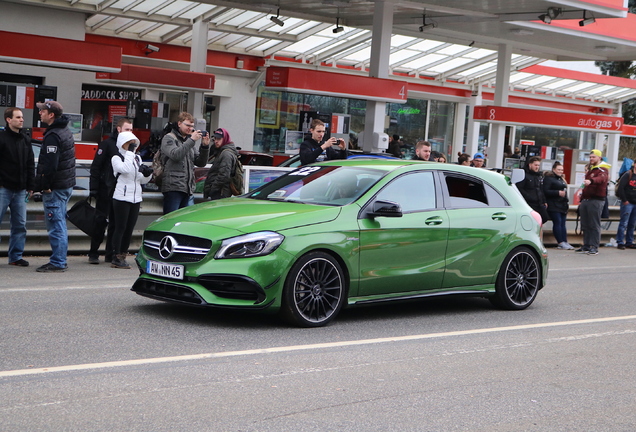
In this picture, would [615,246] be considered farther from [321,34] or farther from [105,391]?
[105,391]

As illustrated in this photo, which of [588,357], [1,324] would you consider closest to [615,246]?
[588,357]

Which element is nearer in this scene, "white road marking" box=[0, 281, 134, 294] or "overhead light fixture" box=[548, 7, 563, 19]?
"white road marking" box=[0, 281, 134, 294]

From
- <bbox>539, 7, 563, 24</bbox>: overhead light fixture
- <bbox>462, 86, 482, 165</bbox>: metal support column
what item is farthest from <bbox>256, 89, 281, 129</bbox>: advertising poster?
<bbox>539, 7, 563, 24</bbox>: overhead light fixture

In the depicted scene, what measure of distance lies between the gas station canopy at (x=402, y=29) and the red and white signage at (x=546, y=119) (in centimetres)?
210

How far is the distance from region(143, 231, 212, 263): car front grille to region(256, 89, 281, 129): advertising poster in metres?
23.6

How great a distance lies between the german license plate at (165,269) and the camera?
749cm

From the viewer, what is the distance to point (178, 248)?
24.8 ft

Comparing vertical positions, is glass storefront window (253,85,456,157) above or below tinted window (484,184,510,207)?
above

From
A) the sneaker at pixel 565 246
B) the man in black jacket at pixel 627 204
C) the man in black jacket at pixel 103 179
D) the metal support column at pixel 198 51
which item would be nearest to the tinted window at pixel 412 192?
the man in black jacket at pixel 103 179

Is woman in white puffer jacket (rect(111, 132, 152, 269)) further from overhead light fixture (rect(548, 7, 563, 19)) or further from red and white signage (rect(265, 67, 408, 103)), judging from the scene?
overhead light fixture (rect(548, 7, 563, 19))

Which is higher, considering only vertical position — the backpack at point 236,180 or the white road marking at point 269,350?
the backpack at point 236,180

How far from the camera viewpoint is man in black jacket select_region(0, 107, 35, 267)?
10.3 m

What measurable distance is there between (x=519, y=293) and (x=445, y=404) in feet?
13.9

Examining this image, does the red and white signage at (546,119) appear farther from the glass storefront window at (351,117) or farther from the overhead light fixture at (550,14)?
the overhead light fixture at (550,14)
